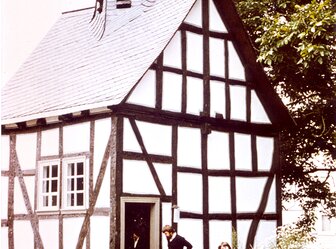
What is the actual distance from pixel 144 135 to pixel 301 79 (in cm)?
712

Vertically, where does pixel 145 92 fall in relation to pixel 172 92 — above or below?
below

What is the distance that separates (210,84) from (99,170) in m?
4.01

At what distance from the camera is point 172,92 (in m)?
15.6

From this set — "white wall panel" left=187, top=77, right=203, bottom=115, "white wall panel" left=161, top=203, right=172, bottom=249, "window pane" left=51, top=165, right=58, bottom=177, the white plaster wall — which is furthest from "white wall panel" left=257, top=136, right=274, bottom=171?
"window pane" left=51, top=165, right=58, bottom=177

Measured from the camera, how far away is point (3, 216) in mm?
16797

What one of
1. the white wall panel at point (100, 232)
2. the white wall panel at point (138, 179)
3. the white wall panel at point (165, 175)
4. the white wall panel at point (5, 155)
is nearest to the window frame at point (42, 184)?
the white wall panel at point (5, 155)

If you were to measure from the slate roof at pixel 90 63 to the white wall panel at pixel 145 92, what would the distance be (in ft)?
1.11

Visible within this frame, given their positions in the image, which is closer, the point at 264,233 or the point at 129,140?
the point at 129,140

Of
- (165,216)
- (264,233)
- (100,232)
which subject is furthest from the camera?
(264,233)

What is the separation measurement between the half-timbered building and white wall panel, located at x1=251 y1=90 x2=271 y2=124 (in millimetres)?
31

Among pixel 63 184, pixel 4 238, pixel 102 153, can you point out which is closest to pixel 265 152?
pixel 102 153

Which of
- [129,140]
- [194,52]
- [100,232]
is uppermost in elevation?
[194,52]

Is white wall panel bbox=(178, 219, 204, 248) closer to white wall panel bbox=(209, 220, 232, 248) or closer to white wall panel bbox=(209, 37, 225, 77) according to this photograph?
white wall panel bbox=(209, 220, 232, 248)

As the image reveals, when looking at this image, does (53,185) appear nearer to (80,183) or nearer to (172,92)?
(80,183)
